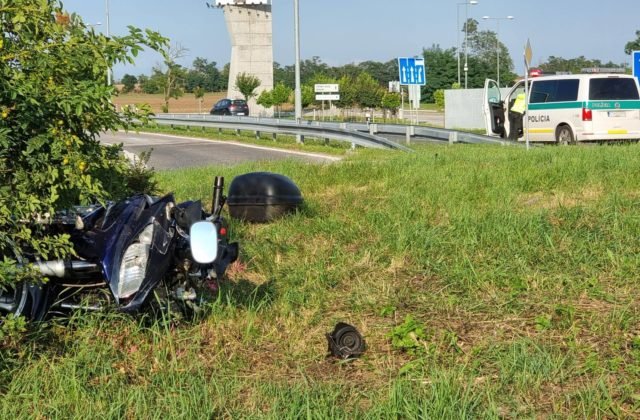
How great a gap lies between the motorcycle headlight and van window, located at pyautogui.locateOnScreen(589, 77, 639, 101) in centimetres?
1476

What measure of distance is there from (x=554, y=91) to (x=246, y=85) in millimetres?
41183

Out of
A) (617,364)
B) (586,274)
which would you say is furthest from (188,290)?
(586,274)

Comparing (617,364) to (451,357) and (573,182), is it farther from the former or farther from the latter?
(573,182)

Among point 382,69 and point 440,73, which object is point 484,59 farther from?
point 382,69

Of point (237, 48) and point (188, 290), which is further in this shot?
point (237, 48)

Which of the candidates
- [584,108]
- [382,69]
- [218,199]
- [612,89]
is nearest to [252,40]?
[612,89]

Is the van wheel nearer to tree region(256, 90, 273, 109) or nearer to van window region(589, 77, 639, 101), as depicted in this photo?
van window region(589, 77, 639, 101)

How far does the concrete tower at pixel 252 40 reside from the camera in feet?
192

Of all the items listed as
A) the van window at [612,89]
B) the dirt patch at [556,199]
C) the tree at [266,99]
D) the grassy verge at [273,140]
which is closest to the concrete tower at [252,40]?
the tree at [266,99]

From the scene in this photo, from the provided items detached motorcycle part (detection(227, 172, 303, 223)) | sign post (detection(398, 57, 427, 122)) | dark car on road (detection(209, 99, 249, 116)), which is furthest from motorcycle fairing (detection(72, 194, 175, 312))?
dark car on road (detection(209, 99, 249, 116))

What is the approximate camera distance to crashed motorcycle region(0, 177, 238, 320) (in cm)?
402

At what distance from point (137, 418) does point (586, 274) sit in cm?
291

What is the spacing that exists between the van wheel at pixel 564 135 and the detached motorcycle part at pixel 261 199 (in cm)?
Result: 1135

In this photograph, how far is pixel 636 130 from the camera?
1717 centimetres
